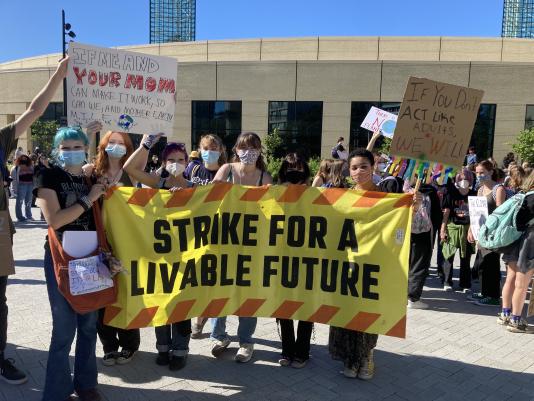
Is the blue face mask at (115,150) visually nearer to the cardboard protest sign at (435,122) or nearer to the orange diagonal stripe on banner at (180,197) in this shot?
the orange diagonal stripe on banner at (180,197)

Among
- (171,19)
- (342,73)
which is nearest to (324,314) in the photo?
(342,73)

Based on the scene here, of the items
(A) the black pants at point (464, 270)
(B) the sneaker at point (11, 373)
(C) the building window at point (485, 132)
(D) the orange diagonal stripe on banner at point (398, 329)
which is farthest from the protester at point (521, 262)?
(C) the building window at point (485, 132)

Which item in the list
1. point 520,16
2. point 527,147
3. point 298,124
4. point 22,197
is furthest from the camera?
point 520,16

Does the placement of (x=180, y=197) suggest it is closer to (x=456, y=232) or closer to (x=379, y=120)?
(x=456, y=232)

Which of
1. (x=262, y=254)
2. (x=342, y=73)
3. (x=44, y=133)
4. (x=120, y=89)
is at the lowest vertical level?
(x=262, y=254)

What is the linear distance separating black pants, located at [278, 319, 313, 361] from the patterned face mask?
1509 millimetres

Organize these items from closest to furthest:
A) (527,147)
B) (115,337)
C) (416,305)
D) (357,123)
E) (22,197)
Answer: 1. (115,337)
2. (416,305)
3. (22,197)
4. (527,147)
5. (357,123)

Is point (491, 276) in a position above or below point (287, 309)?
below

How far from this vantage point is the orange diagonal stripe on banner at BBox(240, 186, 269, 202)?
376cm

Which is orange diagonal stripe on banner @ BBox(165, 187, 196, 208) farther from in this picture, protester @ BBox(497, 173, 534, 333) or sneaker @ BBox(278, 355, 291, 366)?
protester @ BBox(497, 173, 534, 333)

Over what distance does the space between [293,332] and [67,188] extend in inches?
91.4

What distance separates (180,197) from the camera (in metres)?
3.69

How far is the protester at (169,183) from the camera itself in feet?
12.7

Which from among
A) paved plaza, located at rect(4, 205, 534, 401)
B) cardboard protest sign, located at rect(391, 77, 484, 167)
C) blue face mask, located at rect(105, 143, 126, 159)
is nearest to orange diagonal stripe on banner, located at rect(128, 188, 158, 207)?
blue face mask, located at rect(105, 143, 126, 159)
